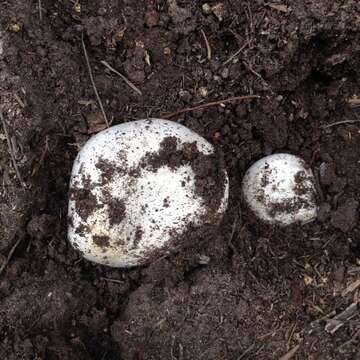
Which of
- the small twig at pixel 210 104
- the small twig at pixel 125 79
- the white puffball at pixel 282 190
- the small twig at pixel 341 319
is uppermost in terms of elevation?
the small twig at pixel 125 79

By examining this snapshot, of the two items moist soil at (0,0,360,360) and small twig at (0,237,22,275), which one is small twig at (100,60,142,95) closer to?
moist soil at (0,0,360,360)

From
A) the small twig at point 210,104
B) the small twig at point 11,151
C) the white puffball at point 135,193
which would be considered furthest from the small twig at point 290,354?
the small twig at point 11,151

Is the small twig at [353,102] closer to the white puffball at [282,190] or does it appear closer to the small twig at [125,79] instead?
the white puffball at [282,190]

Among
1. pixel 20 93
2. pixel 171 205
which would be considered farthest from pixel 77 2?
pixel 171 205

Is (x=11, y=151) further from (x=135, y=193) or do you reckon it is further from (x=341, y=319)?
(x=341, y=319)

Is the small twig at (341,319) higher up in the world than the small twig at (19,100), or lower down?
lower down

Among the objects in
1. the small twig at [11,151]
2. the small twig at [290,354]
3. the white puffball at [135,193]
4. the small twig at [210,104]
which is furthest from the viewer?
the small twig at [210,104]

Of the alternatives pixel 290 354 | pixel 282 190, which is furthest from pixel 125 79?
pixel 290 354
